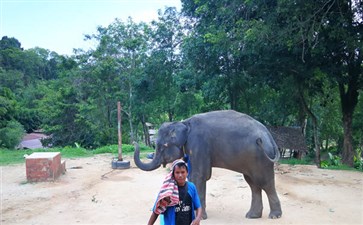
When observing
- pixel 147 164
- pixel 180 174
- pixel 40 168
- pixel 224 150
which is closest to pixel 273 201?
pixel 224 150

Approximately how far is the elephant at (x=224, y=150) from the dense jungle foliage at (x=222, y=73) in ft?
14.8

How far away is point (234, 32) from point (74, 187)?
6.97 meters

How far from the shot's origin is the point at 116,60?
2159 cm

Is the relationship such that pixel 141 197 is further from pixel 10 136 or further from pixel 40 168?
pixel 10 136

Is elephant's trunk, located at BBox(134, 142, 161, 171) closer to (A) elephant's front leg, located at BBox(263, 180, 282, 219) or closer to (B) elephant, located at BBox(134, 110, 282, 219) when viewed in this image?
(B) elephant, located at BBox(134, 110, 282, 219)

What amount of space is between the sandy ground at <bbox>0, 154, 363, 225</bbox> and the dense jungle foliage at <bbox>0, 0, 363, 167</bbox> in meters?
3.82

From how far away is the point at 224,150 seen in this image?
242 inches

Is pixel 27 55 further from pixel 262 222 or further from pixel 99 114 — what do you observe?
pixel 262 222

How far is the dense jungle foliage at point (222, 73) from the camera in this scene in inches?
412

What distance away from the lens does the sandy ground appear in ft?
21.2

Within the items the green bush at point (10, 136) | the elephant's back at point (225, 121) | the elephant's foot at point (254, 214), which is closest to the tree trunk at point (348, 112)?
the elephant's back at point (225, 121)

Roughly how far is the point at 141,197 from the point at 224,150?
3025 mm

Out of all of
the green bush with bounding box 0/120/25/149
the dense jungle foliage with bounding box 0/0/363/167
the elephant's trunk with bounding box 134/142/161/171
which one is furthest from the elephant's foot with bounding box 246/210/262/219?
the green bush with bounding box 0/120/25/149

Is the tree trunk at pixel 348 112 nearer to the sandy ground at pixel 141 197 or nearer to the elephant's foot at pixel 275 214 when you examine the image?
the sandy ground at pixel 141 197
